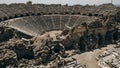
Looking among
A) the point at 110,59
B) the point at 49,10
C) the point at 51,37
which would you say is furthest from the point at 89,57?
the point at 49,10

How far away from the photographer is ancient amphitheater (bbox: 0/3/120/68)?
232ft

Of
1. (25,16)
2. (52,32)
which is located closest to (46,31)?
(52,32)

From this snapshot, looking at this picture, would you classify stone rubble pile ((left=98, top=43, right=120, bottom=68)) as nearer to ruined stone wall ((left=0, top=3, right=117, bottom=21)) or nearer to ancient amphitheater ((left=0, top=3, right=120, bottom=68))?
ancient amphitheater ((left=0, top=3, right=120, bottom=68))

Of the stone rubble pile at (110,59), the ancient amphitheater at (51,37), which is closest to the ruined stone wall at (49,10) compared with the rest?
the ancient amphitheater at (51,37)

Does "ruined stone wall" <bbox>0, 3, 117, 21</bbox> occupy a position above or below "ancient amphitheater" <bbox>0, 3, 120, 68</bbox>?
above

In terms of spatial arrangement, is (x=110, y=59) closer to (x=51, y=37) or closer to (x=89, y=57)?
(x=89, y=57)

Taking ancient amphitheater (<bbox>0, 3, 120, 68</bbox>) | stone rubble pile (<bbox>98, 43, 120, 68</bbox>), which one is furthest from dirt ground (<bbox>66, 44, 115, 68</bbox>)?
stone rubble pile (<bbox>98, 43, 120, 68</bbox>)

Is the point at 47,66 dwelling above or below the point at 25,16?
below

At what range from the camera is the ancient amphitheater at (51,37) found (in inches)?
2785

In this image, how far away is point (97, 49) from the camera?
8325 centimetres

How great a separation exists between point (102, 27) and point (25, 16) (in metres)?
38.9

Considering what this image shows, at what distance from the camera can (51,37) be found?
84438mm

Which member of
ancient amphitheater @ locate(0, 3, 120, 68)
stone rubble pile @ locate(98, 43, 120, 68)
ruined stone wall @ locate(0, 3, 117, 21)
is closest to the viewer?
stone rubble pile @ locate(98, 43, 120, 68)

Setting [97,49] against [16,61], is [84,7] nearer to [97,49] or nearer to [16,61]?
[97,49]
